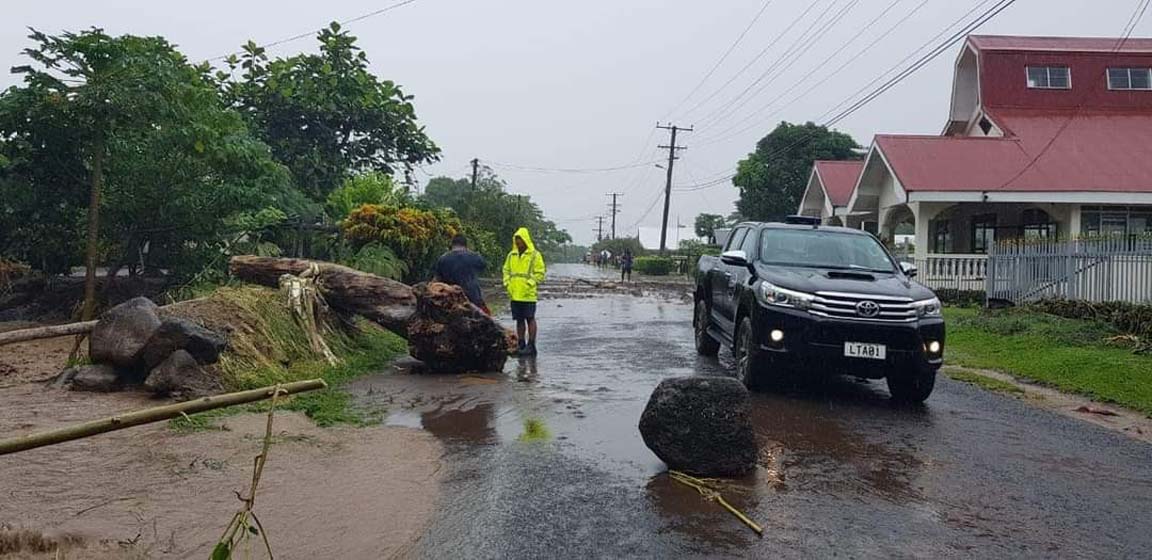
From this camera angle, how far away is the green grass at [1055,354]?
9.55 meters

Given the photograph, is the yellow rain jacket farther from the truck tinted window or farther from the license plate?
the license plate

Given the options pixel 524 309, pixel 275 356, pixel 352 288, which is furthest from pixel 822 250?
pixel 275 356

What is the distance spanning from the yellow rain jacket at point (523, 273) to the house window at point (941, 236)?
19.2m

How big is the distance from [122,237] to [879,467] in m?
13.0

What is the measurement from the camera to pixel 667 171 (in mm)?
55281

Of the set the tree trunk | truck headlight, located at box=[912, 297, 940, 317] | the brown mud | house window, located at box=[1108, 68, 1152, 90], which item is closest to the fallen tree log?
the tree trunk

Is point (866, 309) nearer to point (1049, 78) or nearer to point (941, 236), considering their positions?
point (941, 236)

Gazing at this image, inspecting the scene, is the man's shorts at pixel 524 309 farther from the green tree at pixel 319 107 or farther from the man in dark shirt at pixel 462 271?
the green tree at pixel 319 107

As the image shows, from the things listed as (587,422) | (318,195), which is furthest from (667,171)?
(587,422)

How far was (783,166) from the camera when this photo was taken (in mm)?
41781

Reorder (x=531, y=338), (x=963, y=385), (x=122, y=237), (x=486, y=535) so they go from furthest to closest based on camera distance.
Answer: (x=122, y=237), (x=531, y=338), (x=963, y=385), (x=486, y=535)

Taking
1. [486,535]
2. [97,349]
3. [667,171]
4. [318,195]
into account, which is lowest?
[486,535]

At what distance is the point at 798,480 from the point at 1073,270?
12061 millimetres

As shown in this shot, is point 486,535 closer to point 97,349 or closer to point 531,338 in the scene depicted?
point 97,349
